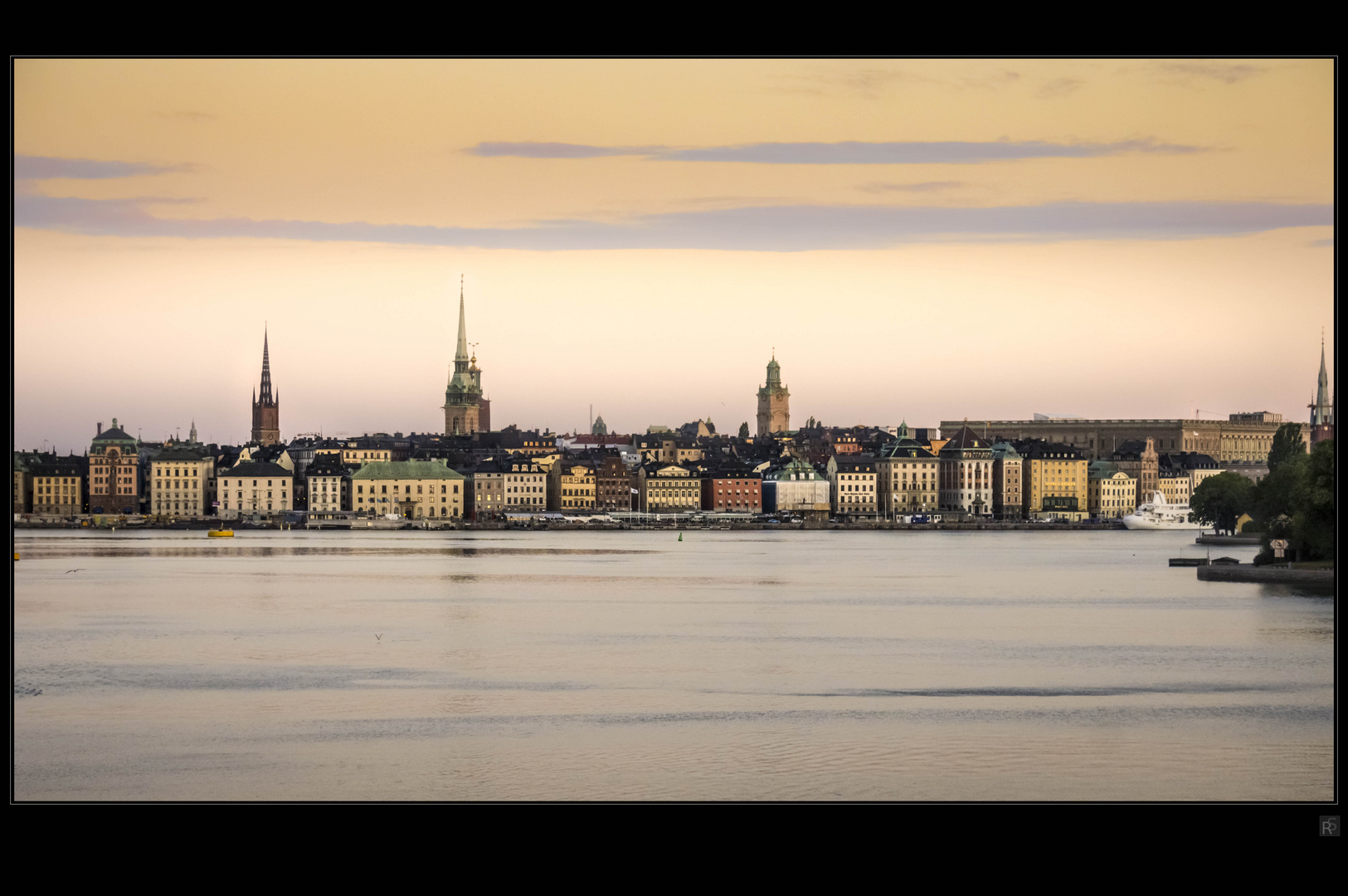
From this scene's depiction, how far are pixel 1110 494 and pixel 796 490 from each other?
10546 millimetres

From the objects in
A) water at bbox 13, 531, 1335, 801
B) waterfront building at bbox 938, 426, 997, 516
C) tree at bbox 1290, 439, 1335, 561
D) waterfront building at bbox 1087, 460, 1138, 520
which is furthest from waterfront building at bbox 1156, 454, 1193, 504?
tree at bbox 1290, 439, 1335, 561

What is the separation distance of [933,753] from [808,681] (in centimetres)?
300

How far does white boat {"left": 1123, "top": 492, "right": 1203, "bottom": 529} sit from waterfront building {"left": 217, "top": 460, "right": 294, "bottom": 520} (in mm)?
25432

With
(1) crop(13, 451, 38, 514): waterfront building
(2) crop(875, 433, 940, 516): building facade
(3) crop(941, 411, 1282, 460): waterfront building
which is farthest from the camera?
(3) crop(941, 411, 1282, 460): waterfront building

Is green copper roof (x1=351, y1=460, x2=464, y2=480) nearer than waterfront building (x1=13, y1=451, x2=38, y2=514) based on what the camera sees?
No

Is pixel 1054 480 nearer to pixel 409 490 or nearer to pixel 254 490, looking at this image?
pixel 409 490

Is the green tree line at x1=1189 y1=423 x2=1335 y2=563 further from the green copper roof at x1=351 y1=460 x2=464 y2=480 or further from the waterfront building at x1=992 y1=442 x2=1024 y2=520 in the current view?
the green copper roof at x1=351 y1=460 x2=464 y2=480

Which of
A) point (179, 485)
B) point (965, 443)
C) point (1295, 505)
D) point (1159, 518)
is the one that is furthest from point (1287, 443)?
point (179, 485)

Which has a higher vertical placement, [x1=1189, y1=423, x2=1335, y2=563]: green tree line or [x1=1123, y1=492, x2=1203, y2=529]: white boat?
[x1=1189, y1=423, x2=1335, y2=563]: green tree line

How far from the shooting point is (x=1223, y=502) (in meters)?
35.9

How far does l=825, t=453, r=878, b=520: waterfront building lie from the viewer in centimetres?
6097

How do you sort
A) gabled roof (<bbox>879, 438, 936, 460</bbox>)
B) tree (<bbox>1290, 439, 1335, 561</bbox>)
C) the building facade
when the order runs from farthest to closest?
gabled roof (<bbox>879, 438, 936, 460</bbox>) → the building facade → tree (<bbox>1290, 439, 1335, 561</bbox>)

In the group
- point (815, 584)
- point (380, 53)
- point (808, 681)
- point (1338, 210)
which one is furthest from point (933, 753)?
point (815, 584)
